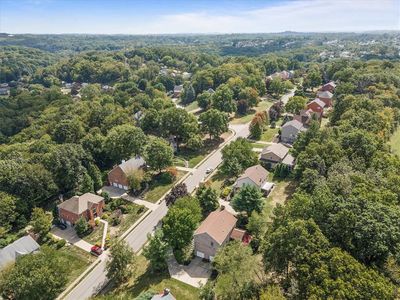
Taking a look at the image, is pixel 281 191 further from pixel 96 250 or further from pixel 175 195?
pixel 96 250

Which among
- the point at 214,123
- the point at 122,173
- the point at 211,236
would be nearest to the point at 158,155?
the point at 122,173

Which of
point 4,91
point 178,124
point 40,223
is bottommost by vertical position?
point 4,91

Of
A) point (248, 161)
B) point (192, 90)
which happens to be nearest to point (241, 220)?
point (248, 161)

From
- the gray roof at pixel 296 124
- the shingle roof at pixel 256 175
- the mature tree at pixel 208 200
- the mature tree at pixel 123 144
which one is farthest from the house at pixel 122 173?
the gray roof at pixel 296 124

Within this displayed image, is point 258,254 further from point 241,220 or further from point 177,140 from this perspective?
A: point 177,140

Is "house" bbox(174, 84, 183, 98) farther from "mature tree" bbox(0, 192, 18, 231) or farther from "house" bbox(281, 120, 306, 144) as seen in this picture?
"mature tree" bbox(0, 192, 18, 231)

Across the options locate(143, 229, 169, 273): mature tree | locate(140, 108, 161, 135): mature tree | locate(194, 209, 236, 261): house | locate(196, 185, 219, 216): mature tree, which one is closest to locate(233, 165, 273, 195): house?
locate(196, 185, 219, 216): mature tree
